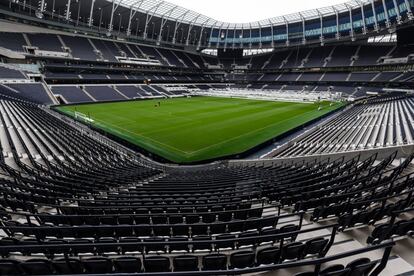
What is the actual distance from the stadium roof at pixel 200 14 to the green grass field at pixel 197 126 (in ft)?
124

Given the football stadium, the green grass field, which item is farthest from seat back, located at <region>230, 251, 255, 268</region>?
the green grass field

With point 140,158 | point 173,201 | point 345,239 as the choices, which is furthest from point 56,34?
point 345,239

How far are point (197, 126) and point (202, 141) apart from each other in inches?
278

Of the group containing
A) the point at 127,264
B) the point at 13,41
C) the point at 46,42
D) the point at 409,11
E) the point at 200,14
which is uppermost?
the point at 200,14

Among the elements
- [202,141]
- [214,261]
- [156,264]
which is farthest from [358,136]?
[156,264]

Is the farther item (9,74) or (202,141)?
(9,74)

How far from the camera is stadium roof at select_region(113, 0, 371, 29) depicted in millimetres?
72625

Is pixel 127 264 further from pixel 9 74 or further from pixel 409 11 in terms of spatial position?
pixel 409 11

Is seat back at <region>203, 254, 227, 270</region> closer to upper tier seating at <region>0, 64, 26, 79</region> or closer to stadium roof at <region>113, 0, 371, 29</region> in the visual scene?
upper tier seating at <region>0, 64, 26, 79</region>

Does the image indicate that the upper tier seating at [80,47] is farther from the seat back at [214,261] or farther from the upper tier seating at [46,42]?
the seat back at [214,261]

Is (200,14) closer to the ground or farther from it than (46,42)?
farther from it

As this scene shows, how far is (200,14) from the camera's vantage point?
87312 millimetres

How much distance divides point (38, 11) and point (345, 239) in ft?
249

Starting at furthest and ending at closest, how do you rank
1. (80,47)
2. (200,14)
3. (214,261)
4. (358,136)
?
(200,14) < (80,47) < (358,136) < (214,261)
